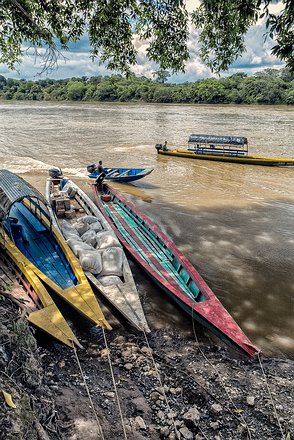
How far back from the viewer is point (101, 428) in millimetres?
3824

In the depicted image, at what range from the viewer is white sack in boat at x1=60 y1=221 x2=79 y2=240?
8.45m

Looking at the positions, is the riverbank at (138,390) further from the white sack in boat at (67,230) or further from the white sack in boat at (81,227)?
the white sack in boat at (81,227)

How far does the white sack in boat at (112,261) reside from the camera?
7.18m

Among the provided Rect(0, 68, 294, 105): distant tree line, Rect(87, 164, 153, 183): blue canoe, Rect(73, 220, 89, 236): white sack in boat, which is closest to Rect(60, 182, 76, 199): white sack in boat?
Rect(73, 220, 89, 236): white sack in boat

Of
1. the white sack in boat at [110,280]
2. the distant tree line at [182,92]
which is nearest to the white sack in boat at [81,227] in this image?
the white sack in boat at [110,280]

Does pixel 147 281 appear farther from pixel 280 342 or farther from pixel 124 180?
pixel 124 180

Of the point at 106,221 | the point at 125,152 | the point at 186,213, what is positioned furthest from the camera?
the point at 125,152

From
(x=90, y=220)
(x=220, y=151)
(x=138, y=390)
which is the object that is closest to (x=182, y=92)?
(x=220, y=151)

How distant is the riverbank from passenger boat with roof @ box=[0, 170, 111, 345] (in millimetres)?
417

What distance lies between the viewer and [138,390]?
4602 mm

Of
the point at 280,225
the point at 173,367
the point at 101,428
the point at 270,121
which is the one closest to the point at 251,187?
the point at 280,225

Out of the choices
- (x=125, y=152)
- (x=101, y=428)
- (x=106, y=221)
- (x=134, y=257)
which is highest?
(x=125, y=152)

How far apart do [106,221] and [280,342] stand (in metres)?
5.50

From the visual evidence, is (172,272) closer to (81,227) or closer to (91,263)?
(91,263)
